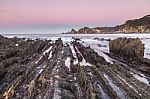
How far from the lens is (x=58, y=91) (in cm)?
1435

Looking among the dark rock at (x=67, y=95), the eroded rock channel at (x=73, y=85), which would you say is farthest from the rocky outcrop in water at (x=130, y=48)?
the dark rock at (x=67, y=95)

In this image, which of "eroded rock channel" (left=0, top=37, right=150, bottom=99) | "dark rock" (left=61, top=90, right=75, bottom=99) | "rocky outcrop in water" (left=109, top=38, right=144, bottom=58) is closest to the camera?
"dark rock" (left=61, top=90, right=75, bottom=99)

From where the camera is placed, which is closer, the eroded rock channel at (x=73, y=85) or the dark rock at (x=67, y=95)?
the dark rock at (x=67, y=95)

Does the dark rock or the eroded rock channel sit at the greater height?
the dark rock

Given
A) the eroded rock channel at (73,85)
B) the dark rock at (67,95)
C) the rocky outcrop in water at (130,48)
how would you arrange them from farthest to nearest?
the rocky outcrop in water at (130,48), the eroded rock channel at (73,85), the dark rock at (67,95)

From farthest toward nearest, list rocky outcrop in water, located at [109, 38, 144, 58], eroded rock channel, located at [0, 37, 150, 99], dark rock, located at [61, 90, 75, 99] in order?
rocky outcrop in water, located at [109, 38, 144, 58], eroded rock channel, located at [0, 37, 150, 99], dark rock, located at [61, 90, 75, 99]

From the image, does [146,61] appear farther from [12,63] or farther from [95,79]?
[12,63]

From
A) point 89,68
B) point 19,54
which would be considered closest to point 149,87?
point 89,68

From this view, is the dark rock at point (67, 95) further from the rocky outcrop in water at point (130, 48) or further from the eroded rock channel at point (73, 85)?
the rocky outcrop in water at point (130, 48)

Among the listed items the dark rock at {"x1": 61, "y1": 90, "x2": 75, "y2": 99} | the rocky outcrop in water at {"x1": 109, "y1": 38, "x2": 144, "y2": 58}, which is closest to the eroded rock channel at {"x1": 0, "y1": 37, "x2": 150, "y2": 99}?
the dark rock at {"x1": 61, "y1": 90, "x2": 75, "y2": 99}

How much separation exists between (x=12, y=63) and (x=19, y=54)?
6.44 metres

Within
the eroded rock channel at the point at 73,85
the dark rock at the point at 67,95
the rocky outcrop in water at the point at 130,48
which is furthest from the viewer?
the rocky outcrop in water at the point at 130,48

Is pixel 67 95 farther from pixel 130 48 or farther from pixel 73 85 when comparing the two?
pixel 130 48

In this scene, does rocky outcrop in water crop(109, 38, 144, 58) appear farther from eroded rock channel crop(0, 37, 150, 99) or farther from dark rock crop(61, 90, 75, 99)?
dark rock crop(61, 90, 75, 99)
